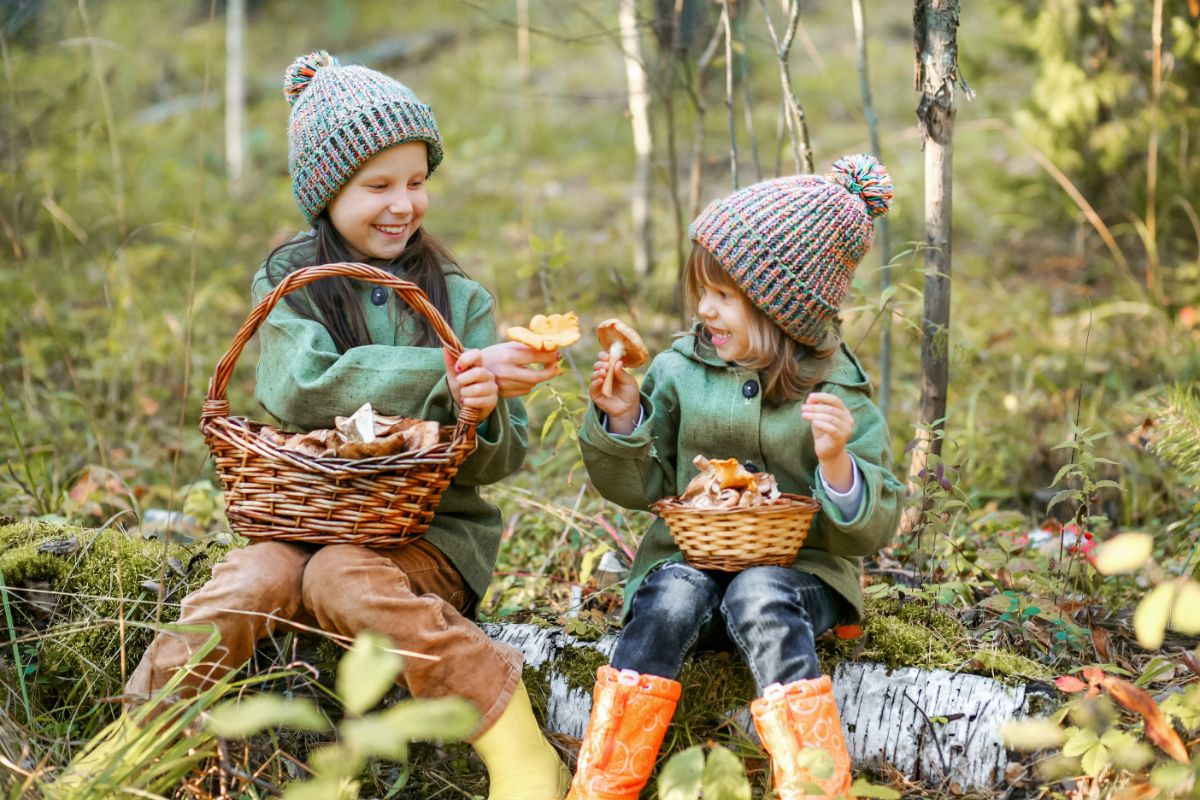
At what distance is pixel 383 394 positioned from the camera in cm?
243

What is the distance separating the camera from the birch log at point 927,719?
7.48 feet

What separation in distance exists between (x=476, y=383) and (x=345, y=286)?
0.51 metres

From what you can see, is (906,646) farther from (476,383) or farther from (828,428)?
(476,383)

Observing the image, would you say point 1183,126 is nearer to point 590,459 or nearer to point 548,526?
point 548,526

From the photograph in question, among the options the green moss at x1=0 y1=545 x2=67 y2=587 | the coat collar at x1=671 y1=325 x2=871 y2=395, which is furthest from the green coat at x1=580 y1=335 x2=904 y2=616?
the green moss at x1=0 y1=545 x2=67 y2=587

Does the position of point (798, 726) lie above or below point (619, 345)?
below

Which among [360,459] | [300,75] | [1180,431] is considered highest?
[300,75]

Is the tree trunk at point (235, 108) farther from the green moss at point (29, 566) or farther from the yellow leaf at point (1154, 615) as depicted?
the yellow leaf at point (1154, 615)

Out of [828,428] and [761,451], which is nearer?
[828,428]

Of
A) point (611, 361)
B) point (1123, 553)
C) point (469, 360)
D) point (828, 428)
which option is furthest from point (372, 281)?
point (1123, 553)

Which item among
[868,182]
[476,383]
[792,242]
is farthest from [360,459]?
[868,182]

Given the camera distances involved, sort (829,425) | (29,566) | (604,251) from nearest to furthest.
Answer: (829,425)
(29,566)
(604,251)

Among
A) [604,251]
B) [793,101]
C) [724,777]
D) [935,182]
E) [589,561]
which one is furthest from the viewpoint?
[604,251]

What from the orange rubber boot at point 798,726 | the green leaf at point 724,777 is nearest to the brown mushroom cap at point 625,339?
the orange rubber boot at point 798,726
